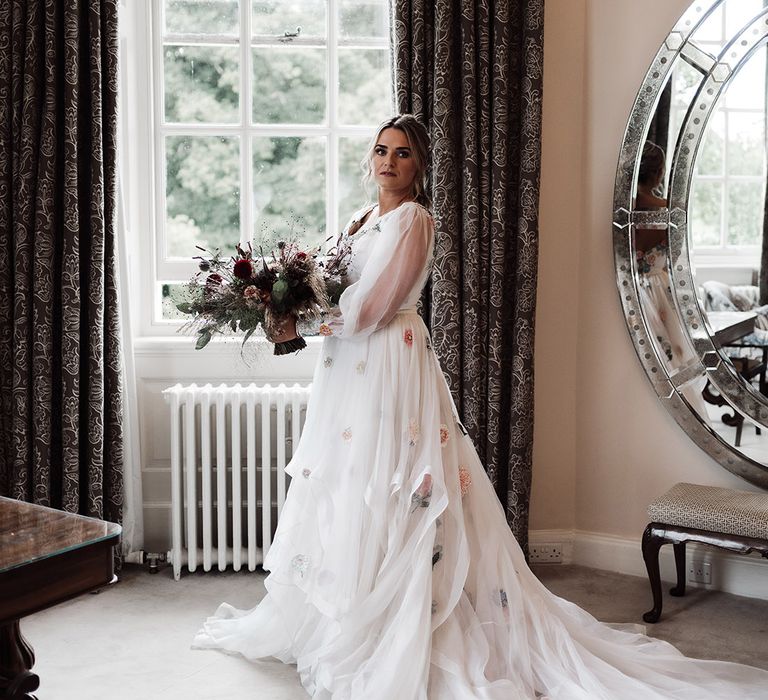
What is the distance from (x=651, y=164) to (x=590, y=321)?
2.22 feet

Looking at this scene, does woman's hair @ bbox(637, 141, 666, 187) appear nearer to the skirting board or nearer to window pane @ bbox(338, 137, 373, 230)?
window pane @ bbox(338, 137, 373, 230)

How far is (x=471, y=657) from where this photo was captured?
2484 millimetres

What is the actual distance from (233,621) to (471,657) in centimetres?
96

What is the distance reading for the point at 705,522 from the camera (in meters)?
3.13

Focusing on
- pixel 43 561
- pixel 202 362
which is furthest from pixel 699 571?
pixel 43 561

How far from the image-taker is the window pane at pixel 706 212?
338cm

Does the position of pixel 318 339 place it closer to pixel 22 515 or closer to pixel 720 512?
pixel 720 512

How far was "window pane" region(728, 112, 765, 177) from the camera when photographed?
3.29m

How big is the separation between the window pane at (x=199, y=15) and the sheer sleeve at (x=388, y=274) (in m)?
1.68

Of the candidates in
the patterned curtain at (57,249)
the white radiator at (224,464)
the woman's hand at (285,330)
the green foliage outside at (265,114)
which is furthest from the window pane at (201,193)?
the woman's hand at (285,330)

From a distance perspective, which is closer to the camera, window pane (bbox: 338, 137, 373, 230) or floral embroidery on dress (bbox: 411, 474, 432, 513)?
floral embroidery on dress (bbox: 411, 474, 432, 513)

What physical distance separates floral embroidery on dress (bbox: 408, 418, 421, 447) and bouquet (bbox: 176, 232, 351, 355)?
16.0 inches

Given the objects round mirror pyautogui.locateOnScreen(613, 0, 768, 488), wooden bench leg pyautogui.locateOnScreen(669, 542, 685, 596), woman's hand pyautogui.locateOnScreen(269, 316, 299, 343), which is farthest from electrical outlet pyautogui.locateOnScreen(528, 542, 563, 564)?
woman's hand pyautogui.locateOnScreen(269, 316, 299, 343)

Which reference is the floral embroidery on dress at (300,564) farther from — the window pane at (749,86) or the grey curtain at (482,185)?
the window pane at (749,86)
